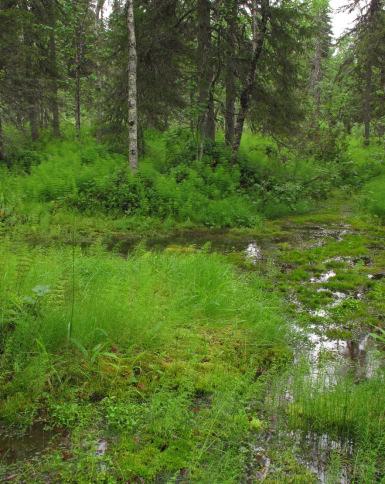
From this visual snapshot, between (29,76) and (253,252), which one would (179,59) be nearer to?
(29,76)

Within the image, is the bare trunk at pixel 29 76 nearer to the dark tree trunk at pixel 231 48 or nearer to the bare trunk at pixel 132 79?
the bare trunk at pixel 132 79

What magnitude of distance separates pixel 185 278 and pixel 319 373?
263 cm

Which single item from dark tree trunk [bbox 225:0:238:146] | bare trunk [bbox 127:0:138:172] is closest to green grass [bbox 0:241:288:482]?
bare trunk [bbox 127:0:138:172]

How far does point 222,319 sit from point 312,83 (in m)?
31.7

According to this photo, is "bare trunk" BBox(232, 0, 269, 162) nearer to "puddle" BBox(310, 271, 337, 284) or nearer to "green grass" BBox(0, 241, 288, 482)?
"puddle" BBox(310, 271, 337, 284)

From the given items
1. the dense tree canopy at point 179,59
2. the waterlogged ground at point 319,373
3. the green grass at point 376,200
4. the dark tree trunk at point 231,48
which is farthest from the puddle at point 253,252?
the dark tree trunk at point 231,48

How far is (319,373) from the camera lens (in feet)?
14.7

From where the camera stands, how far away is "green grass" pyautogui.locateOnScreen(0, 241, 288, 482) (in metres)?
3.36

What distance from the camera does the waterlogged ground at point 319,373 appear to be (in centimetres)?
338

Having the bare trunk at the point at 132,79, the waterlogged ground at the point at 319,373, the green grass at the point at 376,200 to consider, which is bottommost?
the waterlogged ground at the point at 319,373

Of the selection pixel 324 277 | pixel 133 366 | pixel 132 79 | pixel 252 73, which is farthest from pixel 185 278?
pixel 252 73

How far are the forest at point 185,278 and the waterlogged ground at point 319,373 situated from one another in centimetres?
2

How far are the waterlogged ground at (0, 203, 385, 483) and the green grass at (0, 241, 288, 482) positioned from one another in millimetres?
178

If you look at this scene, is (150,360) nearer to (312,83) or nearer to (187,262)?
(187,262)
